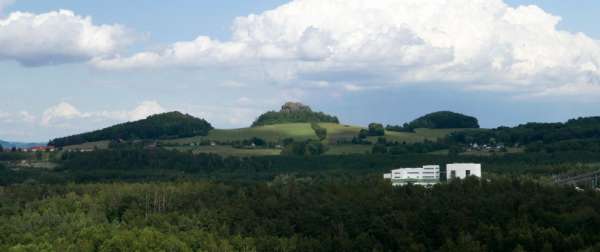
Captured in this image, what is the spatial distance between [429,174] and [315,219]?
4119 cm

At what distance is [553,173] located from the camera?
448 feet

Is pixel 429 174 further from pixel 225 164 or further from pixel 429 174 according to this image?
pixel 225 164

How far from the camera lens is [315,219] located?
99.6 m

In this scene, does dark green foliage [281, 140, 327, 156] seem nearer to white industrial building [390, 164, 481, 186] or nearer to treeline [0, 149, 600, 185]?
treeline [0, 149, 600, 185]

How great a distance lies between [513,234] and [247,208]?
3576cm

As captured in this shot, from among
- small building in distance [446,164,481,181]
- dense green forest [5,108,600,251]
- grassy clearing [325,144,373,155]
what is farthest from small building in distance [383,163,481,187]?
grassy clearing [325,144,373,155]

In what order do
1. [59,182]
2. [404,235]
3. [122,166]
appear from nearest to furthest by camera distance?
1. [404,235]
2. [59,182]
3. [122,166]

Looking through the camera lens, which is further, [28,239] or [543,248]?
[28,239]

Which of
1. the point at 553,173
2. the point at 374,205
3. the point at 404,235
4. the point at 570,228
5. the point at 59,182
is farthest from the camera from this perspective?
the point at 59,182

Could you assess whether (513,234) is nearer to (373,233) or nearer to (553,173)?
(373,233)

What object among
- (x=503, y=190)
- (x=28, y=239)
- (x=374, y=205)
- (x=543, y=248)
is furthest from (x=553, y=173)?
(x=28, y=239)

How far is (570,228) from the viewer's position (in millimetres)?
81188

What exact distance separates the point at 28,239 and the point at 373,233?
1130 inches

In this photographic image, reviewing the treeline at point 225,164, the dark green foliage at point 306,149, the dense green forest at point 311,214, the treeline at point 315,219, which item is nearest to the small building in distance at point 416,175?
the dense green forest at point 311,214
